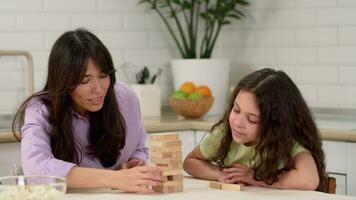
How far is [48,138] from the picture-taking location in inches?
107

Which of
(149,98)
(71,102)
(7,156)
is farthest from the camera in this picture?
(149,98)

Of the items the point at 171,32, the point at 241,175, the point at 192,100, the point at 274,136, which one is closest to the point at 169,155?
the point at 241,175

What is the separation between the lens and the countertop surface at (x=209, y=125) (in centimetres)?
351

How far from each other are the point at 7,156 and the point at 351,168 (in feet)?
5.04

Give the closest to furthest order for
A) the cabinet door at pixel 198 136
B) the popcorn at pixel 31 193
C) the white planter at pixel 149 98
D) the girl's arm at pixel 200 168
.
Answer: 1. the popcorn at pixel 31 193
2. the girl's arm at pixel 200 168
3. the cabinet door at pixel 198 136
4. the white planter at pixel 149 98

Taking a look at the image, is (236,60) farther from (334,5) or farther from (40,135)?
(40,135)

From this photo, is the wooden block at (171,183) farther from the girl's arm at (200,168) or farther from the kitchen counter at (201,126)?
the kitchen counter at (201,126)

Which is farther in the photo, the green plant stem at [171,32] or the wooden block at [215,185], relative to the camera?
the green plant stem at [171,32]

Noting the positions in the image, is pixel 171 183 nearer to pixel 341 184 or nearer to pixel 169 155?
pixel 169 155

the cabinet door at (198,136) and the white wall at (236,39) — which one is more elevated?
the white wall at (236,39)

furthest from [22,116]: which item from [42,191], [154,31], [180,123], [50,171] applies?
[154,31]

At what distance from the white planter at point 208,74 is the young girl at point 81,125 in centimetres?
155

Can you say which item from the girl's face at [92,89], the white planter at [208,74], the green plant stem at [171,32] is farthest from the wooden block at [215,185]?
the green plant stem at [171,32]

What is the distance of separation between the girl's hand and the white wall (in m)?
1.80
